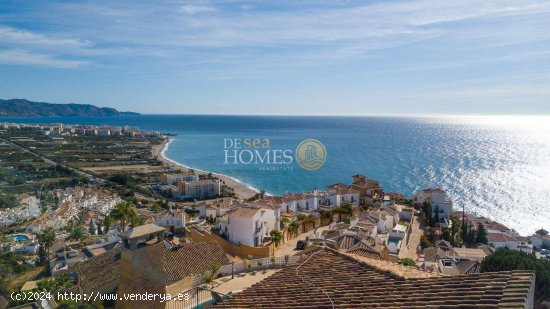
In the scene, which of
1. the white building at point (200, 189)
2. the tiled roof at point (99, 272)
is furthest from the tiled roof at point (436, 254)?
the white building at point (200, 189)

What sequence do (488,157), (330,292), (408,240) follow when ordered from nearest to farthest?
(330,292), (408,240), (488,157)

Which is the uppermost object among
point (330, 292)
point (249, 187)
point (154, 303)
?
point (330, 292)

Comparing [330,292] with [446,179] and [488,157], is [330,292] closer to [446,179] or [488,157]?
[446,179]

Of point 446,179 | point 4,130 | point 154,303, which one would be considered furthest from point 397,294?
point 4,130

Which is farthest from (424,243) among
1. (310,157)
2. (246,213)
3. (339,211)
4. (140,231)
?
(310,157)

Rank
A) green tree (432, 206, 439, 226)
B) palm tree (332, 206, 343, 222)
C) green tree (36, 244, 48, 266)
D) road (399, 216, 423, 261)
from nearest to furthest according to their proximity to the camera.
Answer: road (399, 216, 423, 261) → green tree (36, 244, 48, 266) → palm tree (332, 206, 343, 222) → green tree (432, 206, 439, 226)

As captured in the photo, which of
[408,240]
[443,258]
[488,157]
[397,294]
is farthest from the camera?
[488,157]

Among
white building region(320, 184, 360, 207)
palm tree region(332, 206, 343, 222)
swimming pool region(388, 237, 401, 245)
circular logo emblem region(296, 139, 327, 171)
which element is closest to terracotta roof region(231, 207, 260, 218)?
swimming pool region(388, 237, 401, 245)

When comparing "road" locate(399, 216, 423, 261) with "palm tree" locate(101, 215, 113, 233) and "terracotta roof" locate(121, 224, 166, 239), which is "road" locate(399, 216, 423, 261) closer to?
"terracotta roof" locate(121, 224, 166, 239)
